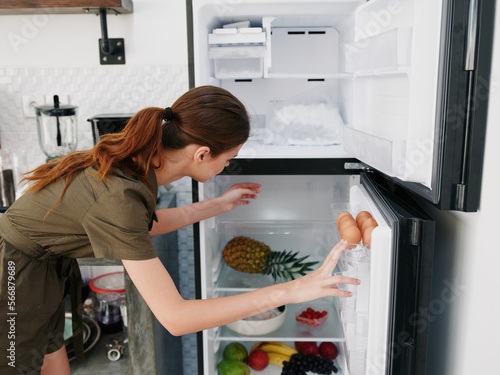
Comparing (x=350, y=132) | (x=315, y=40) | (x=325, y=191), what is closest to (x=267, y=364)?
(x=325, y=191)

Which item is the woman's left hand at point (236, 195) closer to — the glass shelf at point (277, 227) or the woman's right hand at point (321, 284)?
the glass shelf at point (277, 227)

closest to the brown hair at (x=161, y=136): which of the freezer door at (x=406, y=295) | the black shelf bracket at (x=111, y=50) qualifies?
the freezer door at (x=406, y=295)

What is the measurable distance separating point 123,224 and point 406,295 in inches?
24.5

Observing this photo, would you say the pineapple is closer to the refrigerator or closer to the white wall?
the refrigerator

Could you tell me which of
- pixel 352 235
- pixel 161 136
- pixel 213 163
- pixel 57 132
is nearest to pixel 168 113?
pixel 161 136

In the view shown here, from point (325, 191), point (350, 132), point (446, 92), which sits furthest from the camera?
point (325, 191)

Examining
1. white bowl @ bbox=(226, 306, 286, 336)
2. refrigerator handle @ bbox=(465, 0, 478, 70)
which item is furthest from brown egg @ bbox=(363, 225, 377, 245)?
white bowl @ bbox=(226, 306, 286, 336)

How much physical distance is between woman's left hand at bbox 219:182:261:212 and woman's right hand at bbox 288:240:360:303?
605 millimetres

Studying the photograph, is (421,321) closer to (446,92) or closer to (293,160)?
(446,92)

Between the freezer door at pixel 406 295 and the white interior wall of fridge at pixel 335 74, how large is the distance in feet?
0.31

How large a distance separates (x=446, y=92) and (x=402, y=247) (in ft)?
1.00

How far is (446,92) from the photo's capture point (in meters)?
0.82

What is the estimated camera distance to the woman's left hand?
1.57 metres

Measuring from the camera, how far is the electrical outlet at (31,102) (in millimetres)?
2045
